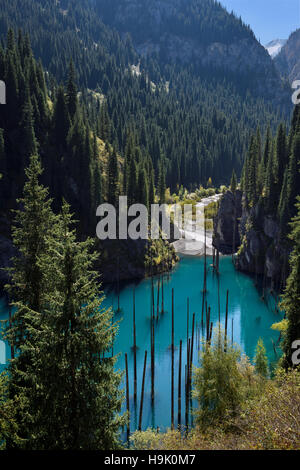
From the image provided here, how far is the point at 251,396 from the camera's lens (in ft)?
94.4

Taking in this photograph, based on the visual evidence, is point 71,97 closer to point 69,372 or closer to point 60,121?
point 60,121

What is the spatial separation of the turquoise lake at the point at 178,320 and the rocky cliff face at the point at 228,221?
43.1ft

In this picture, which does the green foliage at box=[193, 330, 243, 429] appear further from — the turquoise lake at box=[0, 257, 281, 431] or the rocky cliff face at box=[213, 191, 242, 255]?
the rocky cliff face at box=[213, 191, 242, 255]

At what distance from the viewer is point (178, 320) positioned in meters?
63.6

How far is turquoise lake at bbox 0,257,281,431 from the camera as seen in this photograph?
1700 inches

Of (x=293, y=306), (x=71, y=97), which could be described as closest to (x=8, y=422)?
(x=293, y=306)

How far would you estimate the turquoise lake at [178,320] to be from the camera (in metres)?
43.2

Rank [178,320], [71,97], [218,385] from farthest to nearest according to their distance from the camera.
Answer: [71,97] → [178,320] → [218,385]

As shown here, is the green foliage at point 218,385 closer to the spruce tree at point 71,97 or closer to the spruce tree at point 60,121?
the spruce tree at point 60,121

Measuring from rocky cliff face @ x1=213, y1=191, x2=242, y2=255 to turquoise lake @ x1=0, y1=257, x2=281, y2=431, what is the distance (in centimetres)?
1315

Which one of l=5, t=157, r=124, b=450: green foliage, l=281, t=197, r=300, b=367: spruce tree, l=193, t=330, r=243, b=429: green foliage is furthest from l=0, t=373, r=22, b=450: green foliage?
l=281, t=197, r=300, b=367: spruce tree

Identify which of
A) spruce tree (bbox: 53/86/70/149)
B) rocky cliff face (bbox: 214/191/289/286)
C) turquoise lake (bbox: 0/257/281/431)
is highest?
spruce tree (bbox: 53/86/70/149)

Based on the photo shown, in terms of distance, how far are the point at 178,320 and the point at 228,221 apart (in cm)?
5100
